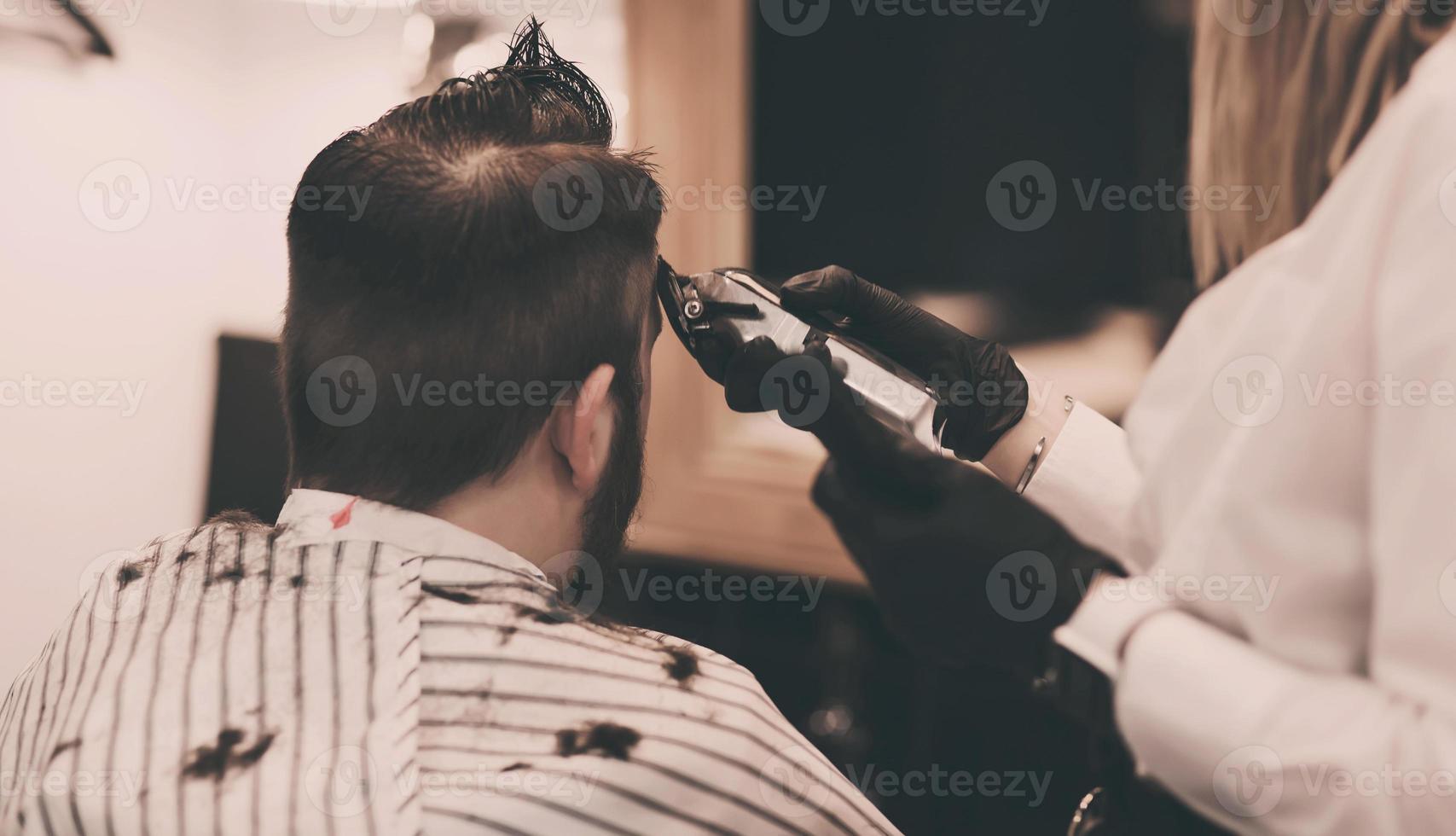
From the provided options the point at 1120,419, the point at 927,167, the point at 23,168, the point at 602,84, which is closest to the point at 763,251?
the point at 927,167

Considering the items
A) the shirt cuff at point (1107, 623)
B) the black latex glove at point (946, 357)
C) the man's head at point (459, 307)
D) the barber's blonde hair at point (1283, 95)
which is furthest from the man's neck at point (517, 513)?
the barber's blonde hair at point (1283, 95)

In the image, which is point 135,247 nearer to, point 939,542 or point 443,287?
point 443,287

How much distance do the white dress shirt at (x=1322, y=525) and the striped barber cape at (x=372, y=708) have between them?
353 mm

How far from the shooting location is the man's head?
974 mm

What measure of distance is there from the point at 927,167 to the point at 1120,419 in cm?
52

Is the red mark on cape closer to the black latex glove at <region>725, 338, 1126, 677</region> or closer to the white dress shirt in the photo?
the black latex glove at <region>725, 338, 1126, 677</region>

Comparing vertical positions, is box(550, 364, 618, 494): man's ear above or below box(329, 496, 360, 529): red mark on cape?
above

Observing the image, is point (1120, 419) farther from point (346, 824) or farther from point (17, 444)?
point (17, 444)

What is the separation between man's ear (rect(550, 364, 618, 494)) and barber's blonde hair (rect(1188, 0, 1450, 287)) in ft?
2.36

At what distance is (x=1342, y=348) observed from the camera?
64cm

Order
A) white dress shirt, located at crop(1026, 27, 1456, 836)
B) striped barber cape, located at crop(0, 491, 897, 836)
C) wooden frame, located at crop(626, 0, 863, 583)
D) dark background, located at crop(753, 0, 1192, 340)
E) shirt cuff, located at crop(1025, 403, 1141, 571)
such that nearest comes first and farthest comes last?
white dress shirt, located at crop(1026, 27, 1456, 836) → striped barber cape, located at crop(0, 491, 897, 836) → shirt cuff, located at crop(1025, 403, 1141, 571) → dark background, located at crop(753, 0, 1192, 340) → wooden frame, located at crop(626, 0, 863, 583)

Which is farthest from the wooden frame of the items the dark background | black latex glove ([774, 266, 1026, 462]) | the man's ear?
the man's ear

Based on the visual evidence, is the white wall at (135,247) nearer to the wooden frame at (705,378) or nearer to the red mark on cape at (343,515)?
the wooden frame at (705,378)

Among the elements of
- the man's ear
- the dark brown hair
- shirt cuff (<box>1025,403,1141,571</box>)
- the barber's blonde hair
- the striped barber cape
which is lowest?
the striped barber cape
